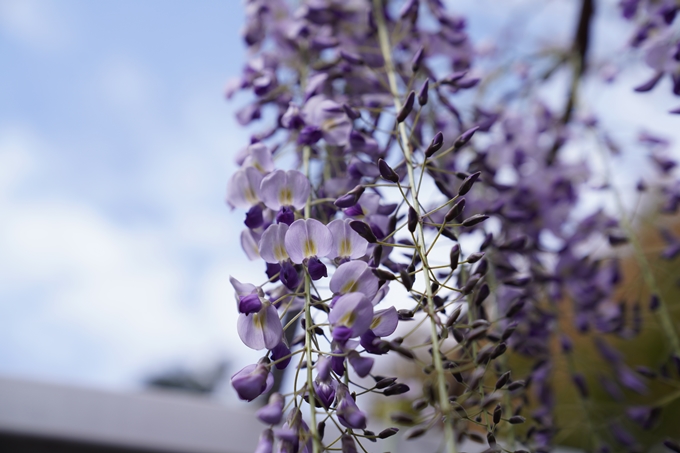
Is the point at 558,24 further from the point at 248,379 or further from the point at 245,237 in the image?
the point at 248,379

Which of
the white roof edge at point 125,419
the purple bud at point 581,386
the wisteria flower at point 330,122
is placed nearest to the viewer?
the wisteria flower at point 330,122

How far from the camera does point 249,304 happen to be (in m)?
0.37

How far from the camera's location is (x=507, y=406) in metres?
0.55

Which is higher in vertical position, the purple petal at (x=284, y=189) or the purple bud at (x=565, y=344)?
the purple petal at (x=284, y=189)

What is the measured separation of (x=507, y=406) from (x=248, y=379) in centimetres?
32

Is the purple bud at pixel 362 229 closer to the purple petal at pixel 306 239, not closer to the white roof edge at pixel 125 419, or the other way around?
the purple petal at pixel 306 239

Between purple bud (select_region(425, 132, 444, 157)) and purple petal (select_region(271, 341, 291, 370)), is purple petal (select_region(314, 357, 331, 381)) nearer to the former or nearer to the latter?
purple petal (select_region(271, 341, 291, 370))

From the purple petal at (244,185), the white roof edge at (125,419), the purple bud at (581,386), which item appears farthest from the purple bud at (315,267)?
the white roof edge at (125,419)

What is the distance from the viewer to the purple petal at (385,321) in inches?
14.5

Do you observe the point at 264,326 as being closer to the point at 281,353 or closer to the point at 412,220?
the point at 281,353

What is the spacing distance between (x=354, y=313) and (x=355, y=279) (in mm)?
32

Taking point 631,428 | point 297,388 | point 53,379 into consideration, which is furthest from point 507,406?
point 53,379

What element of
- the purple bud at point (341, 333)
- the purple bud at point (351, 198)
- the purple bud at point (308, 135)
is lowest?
the purple bud at point (341, 333)

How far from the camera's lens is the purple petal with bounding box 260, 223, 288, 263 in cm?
40
